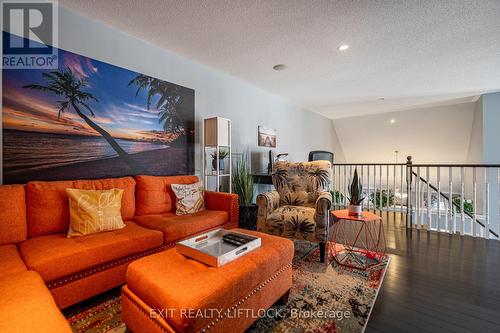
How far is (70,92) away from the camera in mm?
2146

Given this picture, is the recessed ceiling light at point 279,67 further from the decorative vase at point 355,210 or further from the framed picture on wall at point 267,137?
the decorative vase at point 355,210

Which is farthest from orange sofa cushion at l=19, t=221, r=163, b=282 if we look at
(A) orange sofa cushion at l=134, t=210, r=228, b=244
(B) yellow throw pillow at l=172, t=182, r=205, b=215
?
(B) yellow throw pillow at l=172, t=182, r=205, b=215

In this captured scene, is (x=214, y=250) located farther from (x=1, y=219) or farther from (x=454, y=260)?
(x=454, y=260)

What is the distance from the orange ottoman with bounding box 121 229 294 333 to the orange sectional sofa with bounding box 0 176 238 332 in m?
0.34

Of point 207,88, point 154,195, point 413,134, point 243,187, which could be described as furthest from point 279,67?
point 413,134

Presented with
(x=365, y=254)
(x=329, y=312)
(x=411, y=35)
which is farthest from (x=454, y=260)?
(x=411, y=35)

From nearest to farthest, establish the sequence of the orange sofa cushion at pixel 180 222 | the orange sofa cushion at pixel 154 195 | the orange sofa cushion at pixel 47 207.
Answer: the orange sofa cushion at pixel 47 207 → the orange sofa cushion at pixel 180 222 → the orange sofa cushion at pixel 154 195

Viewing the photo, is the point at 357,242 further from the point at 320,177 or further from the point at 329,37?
the point at 329,37

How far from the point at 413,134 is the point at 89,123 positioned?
7.39 m

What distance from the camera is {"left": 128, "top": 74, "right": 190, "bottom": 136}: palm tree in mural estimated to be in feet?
8.86

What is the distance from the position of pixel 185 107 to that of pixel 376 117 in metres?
5.55

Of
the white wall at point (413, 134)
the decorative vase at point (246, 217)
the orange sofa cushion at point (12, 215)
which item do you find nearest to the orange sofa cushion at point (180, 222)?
the decorative vase at point (246, 217)

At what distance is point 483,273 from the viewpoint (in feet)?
6.71

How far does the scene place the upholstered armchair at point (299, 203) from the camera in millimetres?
2260
